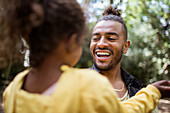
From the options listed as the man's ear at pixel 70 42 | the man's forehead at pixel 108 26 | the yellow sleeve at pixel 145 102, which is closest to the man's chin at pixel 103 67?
the man's forehead at pixel 108 26

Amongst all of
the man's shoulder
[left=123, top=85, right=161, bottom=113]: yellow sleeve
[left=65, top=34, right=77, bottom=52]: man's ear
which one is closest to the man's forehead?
the man's shoulder

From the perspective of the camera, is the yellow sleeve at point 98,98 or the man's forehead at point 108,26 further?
the man's forehead at point 108,26

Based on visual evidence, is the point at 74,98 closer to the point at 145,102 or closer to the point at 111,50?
the point at 145,102

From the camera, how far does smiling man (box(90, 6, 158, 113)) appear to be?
7.93 ft

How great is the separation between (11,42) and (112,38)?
5.26 ft

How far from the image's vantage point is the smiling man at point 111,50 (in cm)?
242

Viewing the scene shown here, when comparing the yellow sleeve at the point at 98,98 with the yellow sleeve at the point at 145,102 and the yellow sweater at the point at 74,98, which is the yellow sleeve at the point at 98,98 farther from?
the yellow sleeve at the point at 145,102

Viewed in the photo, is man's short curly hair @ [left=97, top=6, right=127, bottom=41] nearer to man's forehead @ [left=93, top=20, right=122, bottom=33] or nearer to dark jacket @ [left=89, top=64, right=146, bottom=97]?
man's forehead @ [left=93, top=20, right=122, bottom=33]

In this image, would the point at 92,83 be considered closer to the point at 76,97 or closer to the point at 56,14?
the point at 76,97

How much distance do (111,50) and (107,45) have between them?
0.10 meters

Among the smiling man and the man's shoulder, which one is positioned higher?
the smiling man

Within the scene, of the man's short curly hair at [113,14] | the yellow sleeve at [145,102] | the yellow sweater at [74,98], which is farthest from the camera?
the man's short curly hair at [113,14]

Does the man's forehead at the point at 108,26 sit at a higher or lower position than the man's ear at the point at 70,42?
higher

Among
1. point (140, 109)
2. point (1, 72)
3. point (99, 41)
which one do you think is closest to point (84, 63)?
point (1, 72)
